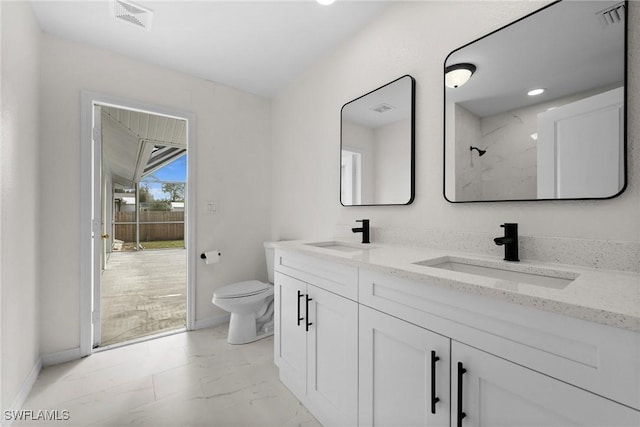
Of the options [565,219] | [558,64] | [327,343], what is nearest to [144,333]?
[327,343]

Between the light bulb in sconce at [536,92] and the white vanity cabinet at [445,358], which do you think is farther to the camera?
the light bulb in sconce at [536,92]

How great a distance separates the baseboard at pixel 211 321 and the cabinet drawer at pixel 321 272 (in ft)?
4.41

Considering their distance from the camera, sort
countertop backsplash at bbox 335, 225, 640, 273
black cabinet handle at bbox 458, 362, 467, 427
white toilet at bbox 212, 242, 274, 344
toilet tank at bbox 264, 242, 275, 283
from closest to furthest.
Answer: black cabinet handle at bbox 458, 362, 467, 427 → countertop backsplash at bbox 335, 225, 640, 273 → white toilet at bbox 212, 242, 274, 344 → toilet tank at bbox 264, 242, 275, 283

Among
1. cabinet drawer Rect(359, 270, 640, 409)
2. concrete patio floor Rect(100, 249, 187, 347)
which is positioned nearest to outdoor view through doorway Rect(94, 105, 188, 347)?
concrete patio floor Rect(100, 249, 187, 347)

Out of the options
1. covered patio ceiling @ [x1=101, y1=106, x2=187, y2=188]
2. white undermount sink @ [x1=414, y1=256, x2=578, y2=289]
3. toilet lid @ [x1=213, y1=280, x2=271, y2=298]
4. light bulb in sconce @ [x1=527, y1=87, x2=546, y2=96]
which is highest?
covered patio ceiling @ [x1=101, y1=106, x2=187, y2=188]

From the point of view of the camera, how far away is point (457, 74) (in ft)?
4.52

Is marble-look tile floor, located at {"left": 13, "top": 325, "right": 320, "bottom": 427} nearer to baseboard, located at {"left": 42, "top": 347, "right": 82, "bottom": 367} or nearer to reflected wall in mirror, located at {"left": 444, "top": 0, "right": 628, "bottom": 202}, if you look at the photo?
baseboard, located at {"left": 42, "top": 347, "right": 82, "bottom": 367}

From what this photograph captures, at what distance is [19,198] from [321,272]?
69.3 inches

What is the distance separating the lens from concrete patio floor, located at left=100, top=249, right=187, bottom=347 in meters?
2.60

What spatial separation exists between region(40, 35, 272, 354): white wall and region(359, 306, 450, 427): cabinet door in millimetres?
1968

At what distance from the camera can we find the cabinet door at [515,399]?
23.2 inches

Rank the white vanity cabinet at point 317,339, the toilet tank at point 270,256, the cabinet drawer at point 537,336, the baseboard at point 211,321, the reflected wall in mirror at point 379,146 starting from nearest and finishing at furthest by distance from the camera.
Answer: the cabinet drawer at point 537,336, the white vanity cabinet at point 317,339, the reflected wall in mirror at point 379,146, the baseboard at point 211,321, the toilet tank at point 270,256

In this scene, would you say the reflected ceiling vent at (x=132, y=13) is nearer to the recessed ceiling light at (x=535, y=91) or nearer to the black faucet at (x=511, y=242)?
the recessed ceiling light at (x=535, y=91)

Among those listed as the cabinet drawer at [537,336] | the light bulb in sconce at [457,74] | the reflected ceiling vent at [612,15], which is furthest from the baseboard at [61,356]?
the reflected ceiling vent at [612,15]
